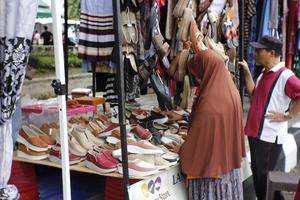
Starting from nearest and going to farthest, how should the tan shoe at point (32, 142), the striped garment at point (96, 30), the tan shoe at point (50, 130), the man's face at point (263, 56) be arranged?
1. the tan shoe at point (32, 142)
2. the tan shoe at point (50, 130)
3. the striped garment at point (96, 30)
4. the man's face at point (263, 56)

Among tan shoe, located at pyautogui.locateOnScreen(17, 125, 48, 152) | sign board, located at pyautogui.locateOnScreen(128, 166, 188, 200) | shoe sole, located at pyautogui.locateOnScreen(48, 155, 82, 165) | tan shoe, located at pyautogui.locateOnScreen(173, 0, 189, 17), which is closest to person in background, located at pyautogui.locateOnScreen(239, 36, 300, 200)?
tan shoe, located at pyautogui.locateOnScreen(173, 0, 189, 17)

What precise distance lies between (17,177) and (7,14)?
144 cm

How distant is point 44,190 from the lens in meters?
3.31

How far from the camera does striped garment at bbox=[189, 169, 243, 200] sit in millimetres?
2996

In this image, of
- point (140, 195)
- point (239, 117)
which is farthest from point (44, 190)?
point (239, 117)

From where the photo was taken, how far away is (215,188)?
9.87ft

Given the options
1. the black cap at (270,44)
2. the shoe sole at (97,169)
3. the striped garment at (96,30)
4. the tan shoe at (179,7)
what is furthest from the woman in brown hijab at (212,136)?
the black cap at (270,44)

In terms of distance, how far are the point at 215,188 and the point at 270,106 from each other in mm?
1109

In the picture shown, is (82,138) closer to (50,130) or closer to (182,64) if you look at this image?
(50,130)

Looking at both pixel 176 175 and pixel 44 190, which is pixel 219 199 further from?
pixel 44 190

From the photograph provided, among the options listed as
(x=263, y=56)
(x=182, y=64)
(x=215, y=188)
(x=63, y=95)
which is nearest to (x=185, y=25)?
(x=182, y=64)

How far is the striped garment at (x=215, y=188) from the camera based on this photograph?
2996 millimetres

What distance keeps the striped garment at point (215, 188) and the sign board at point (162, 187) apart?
8cm

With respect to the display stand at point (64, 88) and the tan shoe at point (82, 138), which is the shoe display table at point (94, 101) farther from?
the display stand at point (64, 88)
